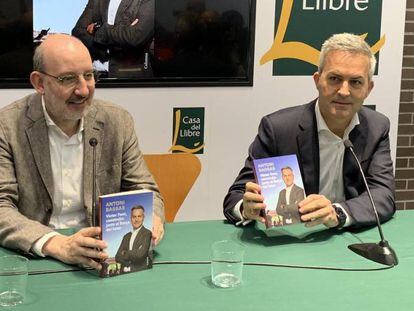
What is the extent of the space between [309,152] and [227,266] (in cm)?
82

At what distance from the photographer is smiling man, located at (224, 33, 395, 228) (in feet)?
7.71

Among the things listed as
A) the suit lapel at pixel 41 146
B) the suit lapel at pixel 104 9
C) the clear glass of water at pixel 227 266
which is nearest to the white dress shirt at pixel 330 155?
the clear glass of water at pixel 227 266

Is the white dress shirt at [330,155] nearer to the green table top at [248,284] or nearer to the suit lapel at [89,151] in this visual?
the green table top at [248,284]

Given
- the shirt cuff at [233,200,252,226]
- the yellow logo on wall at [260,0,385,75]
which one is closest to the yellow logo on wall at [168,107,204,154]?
the yellow logo on wall at [260,0,385,75]

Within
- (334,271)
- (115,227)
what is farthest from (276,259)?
(115,227)

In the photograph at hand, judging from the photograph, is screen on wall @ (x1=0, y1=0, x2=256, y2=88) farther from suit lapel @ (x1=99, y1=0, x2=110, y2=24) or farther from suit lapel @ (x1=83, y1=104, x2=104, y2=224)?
suit lapel @ (x1=83, y1=104, x2=104, y2=224)

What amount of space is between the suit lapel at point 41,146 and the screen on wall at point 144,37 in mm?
1154

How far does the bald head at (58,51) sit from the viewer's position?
2076 mm

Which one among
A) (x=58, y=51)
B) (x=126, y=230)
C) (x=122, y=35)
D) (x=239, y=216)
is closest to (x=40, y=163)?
(x=58, y=51)

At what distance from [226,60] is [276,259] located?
1.90m

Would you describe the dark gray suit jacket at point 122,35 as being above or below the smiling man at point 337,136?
above

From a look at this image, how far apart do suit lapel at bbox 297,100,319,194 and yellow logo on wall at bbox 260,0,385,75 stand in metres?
1.28

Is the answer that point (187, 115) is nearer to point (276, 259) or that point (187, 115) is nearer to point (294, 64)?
point (294, 64)

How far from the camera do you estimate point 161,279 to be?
1743mm
